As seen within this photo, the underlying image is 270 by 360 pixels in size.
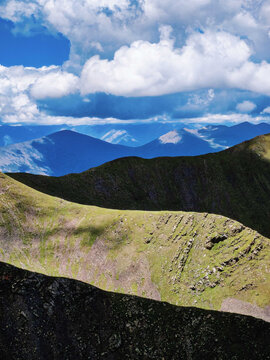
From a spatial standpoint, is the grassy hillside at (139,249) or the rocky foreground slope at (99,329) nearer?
the rocky foreground slope at (99,329)

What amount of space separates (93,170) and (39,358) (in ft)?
475

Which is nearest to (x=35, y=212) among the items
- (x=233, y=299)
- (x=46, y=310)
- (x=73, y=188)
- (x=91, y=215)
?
(x=91, y=215)

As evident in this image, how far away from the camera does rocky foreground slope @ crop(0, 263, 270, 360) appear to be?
187 ft

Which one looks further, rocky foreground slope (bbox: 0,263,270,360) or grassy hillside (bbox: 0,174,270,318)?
grassy hillside (bbox: 0,174,270,318)

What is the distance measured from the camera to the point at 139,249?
10956cm

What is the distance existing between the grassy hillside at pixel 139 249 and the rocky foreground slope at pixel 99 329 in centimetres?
1813

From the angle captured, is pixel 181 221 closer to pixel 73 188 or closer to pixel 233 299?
pixel 233 299

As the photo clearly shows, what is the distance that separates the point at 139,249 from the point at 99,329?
47.3m

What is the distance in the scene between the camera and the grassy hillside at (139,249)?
85.9 meters

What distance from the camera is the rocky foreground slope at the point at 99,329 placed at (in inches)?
2239

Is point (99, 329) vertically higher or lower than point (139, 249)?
lower

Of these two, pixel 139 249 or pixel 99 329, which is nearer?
pixel 99 329

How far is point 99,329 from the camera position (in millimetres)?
63688

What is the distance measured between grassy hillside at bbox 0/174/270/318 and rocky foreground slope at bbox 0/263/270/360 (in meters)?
18.1
